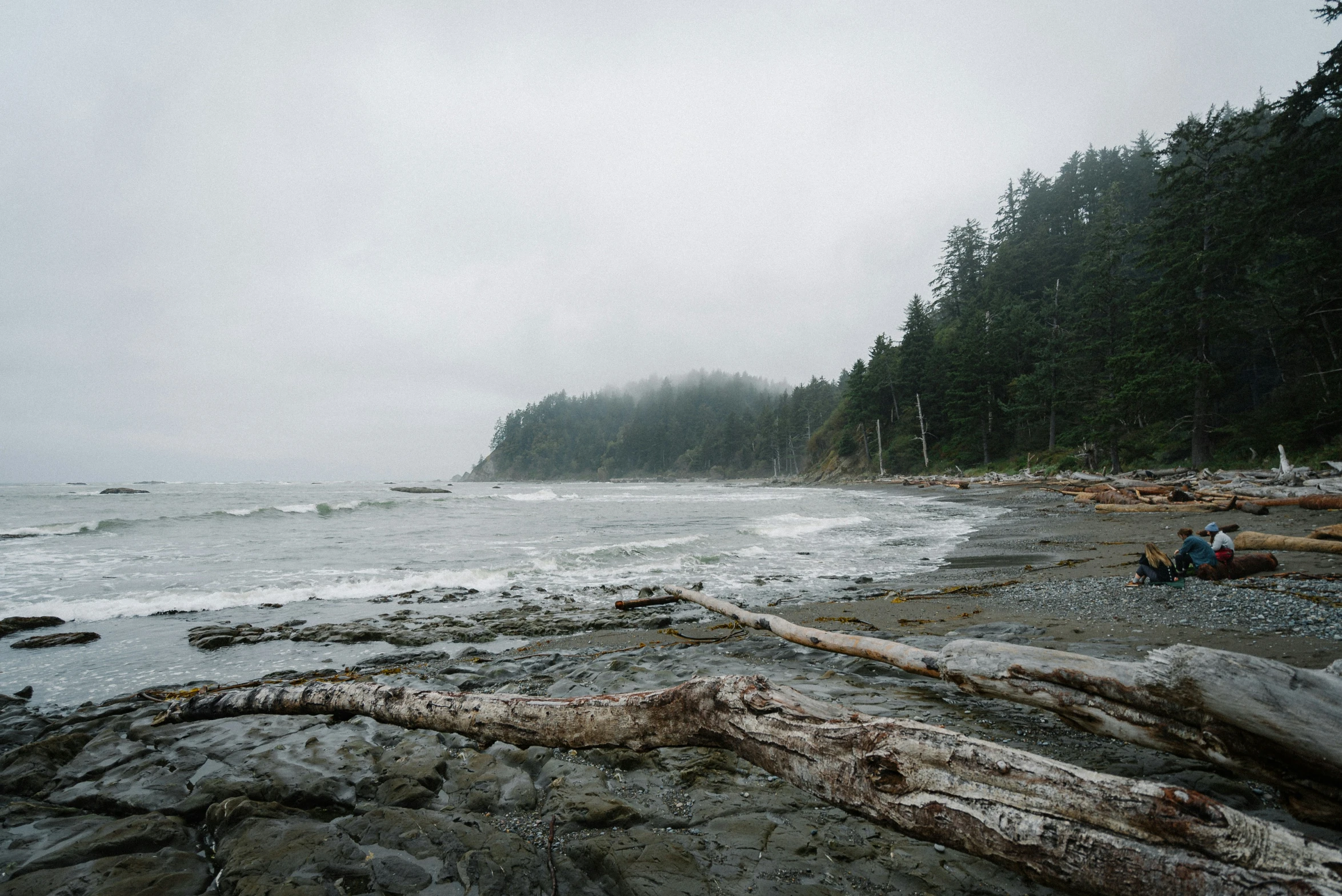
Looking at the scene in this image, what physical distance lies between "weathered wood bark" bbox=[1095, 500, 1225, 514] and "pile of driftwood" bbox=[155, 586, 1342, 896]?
1739 centimetres

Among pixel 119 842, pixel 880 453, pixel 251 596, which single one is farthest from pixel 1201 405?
pixel 251 596

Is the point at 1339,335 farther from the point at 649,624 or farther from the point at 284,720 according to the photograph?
the point at 284,720

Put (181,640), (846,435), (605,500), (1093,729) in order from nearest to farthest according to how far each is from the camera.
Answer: (1093,729) < (181,640) < (605,500) < (846,435)

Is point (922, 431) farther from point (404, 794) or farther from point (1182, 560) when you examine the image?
point (404, 794)

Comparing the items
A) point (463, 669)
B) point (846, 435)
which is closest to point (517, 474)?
point (846, 435)

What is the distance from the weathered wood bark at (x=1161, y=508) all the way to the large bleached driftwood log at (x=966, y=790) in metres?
18.7

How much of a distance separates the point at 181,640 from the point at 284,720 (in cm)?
491

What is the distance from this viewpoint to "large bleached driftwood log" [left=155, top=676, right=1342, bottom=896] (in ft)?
5.02

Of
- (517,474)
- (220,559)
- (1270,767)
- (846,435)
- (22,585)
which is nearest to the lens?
(1270,767)

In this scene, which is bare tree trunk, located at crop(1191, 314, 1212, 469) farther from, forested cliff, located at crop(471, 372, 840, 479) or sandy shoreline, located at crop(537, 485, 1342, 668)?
forested cliff, located at crop(471, 372, 840, 479)

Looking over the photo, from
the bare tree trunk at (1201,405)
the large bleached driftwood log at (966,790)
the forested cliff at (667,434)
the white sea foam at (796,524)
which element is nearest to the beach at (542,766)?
the large bleached driftwood log at (966,790)

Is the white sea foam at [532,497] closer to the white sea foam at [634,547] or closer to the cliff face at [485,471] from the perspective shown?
the white sea foam at [634,547]

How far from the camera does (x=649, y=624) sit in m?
7.90

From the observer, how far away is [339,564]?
44.5 feet
